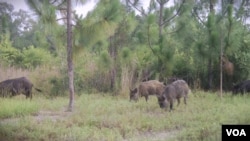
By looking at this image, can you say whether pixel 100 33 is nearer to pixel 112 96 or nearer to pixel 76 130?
pixel 112 96

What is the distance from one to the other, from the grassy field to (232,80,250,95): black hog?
0.24ft

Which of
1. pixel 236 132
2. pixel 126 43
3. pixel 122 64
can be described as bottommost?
pixel 236 132

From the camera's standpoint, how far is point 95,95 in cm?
356

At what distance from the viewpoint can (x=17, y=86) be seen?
3811 mm

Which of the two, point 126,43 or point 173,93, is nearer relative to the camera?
point 173,93

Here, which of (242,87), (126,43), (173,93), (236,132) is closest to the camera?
(236,132)

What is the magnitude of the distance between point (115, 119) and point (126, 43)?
1.19m

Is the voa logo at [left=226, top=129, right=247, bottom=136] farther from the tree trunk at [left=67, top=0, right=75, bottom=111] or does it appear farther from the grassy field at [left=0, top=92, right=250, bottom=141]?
the tree trunk at [left=67, top=0, right=75, bottom=111]

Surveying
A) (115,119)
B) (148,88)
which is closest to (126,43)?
(148,88)

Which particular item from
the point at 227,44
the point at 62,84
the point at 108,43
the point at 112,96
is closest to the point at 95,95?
the point at 112,96

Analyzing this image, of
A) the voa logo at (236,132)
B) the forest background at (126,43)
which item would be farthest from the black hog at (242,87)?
the voa logo at (236,132)

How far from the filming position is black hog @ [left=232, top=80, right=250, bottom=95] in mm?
2998

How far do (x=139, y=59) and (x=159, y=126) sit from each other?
958 millimetres

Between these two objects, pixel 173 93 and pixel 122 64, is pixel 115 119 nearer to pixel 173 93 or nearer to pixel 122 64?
pixel 122 64
